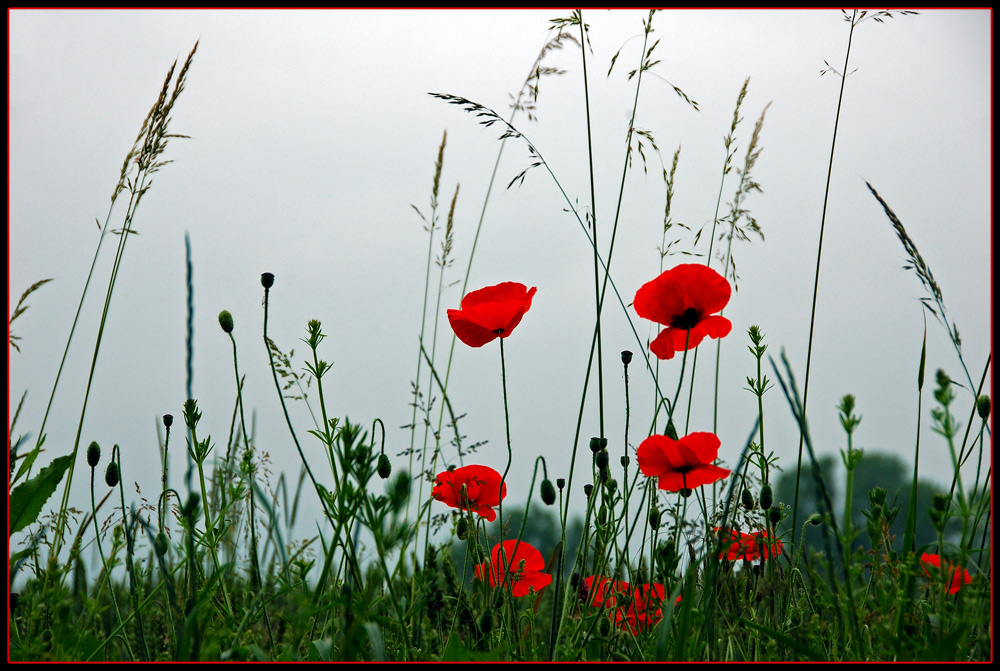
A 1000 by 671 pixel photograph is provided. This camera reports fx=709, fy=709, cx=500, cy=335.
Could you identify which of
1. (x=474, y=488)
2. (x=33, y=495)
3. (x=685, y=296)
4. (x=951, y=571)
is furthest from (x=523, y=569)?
(x=33, y=495)

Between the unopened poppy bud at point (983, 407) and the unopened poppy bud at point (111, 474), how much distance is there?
163cm

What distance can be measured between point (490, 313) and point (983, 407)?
96cm

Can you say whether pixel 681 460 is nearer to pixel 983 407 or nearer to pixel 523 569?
pixel 523 569

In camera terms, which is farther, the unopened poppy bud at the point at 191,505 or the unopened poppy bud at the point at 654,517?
the unopened poppy bud at the point at 654,517

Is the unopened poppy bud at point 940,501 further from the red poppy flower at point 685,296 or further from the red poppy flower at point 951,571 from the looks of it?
the red poppy flower at point 685,296

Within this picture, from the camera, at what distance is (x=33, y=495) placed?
4.23 feet

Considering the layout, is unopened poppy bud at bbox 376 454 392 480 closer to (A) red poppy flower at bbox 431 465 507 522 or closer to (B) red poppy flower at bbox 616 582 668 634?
(A) red poppy flower at bbox 431 465 507 522

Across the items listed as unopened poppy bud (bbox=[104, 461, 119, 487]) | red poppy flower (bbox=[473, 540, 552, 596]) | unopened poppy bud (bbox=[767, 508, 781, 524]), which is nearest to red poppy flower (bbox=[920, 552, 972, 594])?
unopened poppy bud (bbox=[767, 508, 781, 524])

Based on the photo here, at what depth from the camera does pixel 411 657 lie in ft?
3.28

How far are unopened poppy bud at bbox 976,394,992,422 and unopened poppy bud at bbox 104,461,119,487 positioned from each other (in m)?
1.63

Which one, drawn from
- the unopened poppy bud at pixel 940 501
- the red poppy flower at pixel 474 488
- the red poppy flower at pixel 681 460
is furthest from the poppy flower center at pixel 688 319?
the unopened poppy bud at pixel 940 501

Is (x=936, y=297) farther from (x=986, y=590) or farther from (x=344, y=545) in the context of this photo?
(x=344, y=545)

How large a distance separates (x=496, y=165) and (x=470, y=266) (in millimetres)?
305

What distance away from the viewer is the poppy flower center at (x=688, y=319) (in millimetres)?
1479
